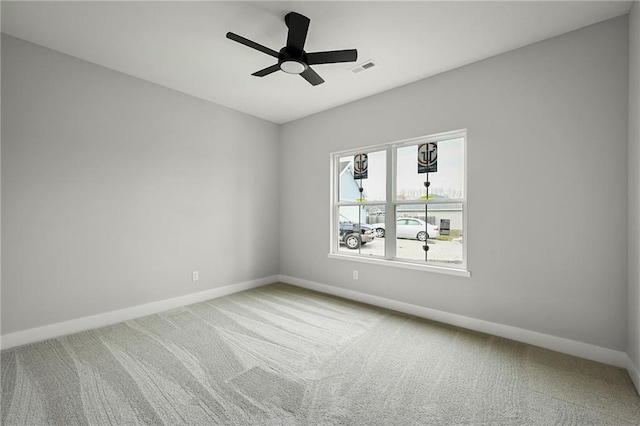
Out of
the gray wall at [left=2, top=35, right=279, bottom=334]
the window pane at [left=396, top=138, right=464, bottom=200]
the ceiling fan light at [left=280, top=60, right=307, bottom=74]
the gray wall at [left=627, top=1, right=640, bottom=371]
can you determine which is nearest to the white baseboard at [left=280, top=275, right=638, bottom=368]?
the gray wall at [left=627, top=1, right=640, bottom=371]

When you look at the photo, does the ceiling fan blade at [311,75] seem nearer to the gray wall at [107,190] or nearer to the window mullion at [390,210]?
the window mullion at [390,210]

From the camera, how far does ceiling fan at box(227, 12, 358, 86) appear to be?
2141 mm

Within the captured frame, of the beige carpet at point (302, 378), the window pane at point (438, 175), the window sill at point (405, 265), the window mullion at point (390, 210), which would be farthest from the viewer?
the window mullion at point (390, 210)

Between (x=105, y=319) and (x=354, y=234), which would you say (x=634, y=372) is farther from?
(x=105, y=319)

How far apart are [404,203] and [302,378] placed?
7.75 feet

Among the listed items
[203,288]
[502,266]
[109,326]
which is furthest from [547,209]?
[109,326]

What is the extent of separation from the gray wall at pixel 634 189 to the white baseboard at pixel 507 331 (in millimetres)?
166

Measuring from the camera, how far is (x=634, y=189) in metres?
2.08

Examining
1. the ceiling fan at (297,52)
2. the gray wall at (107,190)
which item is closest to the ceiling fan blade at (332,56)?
the ceiling fan at (297,52)

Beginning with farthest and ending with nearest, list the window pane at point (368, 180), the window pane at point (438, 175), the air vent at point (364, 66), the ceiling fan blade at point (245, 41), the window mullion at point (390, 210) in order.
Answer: the window pane at point (368, 180) < the window mullion at point (390, 210) < the window pane at point (438, 175) < the air vent at point (364, 66) < the ceiling fan blade at point (245, 41)

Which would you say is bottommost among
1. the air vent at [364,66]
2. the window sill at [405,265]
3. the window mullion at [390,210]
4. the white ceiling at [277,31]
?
the window sill at [405,265]

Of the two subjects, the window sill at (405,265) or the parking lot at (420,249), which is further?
the parking lot at (420,249)

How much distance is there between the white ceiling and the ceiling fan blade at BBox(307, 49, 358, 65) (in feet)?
0.95

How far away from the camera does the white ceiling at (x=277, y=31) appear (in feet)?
7.23
